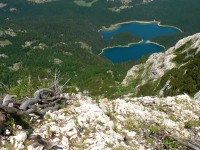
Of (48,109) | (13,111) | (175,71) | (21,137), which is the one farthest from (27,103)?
(175,71)

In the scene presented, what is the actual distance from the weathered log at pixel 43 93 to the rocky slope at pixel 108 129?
4.30ft

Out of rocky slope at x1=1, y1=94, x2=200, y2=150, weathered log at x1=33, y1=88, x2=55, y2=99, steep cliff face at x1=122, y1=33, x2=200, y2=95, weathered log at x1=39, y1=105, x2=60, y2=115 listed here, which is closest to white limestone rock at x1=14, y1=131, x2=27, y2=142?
rocky slope at x1=1, y1=94, x2=200, y2=150

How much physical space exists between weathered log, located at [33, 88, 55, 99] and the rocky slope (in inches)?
51.6

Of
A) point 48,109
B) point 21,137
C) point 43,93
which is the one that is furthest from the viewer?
point 43,93

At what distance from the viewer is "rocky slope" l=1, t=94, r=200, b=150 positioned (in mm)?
18156

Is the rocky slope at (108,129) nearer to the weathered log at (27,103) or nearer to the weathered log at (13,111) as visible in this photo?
the weathered log at (13,111)

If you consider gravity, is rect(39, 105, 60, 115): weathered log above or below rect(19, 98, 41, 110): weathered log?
below

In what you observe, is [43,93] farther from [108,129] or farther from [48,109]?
[108,129]

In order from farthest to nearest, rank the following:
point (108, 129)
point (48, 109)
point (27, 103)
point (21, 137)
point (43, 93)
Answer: point (43, 93) < point (48, 109) < point (108, 129) < point (27, 103) < point (21, 137)

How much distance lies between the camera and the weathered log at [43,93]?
70.5 ft

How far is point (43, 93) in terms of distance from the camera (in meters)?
22.3

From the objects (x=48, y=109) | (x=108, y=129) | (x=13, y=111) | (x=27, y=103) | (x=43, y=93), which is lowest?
(x=108, y=129)

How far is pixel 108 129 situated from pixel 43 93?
487 centimetres

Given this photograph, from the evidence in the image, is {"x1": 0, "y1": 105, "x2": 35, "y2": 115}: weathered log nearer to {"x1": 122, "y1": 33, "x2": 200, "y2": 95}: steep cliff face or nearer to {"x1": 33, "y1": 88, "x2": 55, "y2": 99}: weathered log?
{"x1": 33, "y1": 88, "x2": 55, "y2": 99}: weathered log
